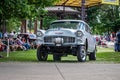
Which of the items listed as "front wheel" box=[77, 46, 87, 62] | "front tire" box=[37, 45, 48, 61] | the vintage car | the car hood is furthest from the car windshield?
"front wheel" box=[77, 46, 87, 62]

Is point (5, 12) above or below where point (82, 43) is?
above

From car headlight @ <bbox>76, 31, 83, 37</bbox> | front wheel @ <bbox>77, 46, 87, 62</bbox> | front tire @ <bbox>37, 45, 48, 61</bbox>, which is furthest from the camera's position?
front tire @ <bbox>37, 45, 48, 61</bbox>

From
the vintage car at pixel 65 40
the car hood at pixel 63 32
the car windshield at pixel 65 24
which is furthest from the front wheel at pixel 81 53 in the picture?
the car windshield at pixel 65 24

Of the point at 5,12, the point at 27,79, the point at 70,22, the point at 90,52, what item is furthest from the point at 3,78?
the point at 5,12

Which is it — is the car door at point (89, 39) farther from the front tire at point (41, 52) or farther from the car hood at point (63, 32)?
the front tire at point (41, 52)

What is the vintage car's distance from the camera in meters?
18.6

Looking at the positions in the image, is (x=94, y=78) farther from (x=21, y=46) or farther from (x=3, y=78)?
(x=21, y=46)

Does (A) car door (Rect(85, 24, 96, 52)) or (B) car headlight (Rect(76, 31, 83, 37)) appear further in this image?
(A) car door (Rect(85, 24, 96, 52))

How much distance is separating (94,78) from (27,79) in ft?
6.27

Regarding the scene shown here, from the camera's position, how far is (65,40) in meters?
18.7

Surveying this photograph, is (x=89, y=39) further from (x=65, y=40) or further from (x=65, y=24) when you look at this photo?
(x=65, y=40)

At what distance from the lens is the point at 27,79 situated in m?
11.5

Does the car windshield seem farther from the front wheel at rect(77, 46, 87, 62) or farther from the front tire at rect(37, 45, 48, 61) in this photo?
the front wheel at rect(77, 46, 87, 62)

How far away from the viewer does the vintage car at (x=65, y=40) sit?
1862 centimetres
